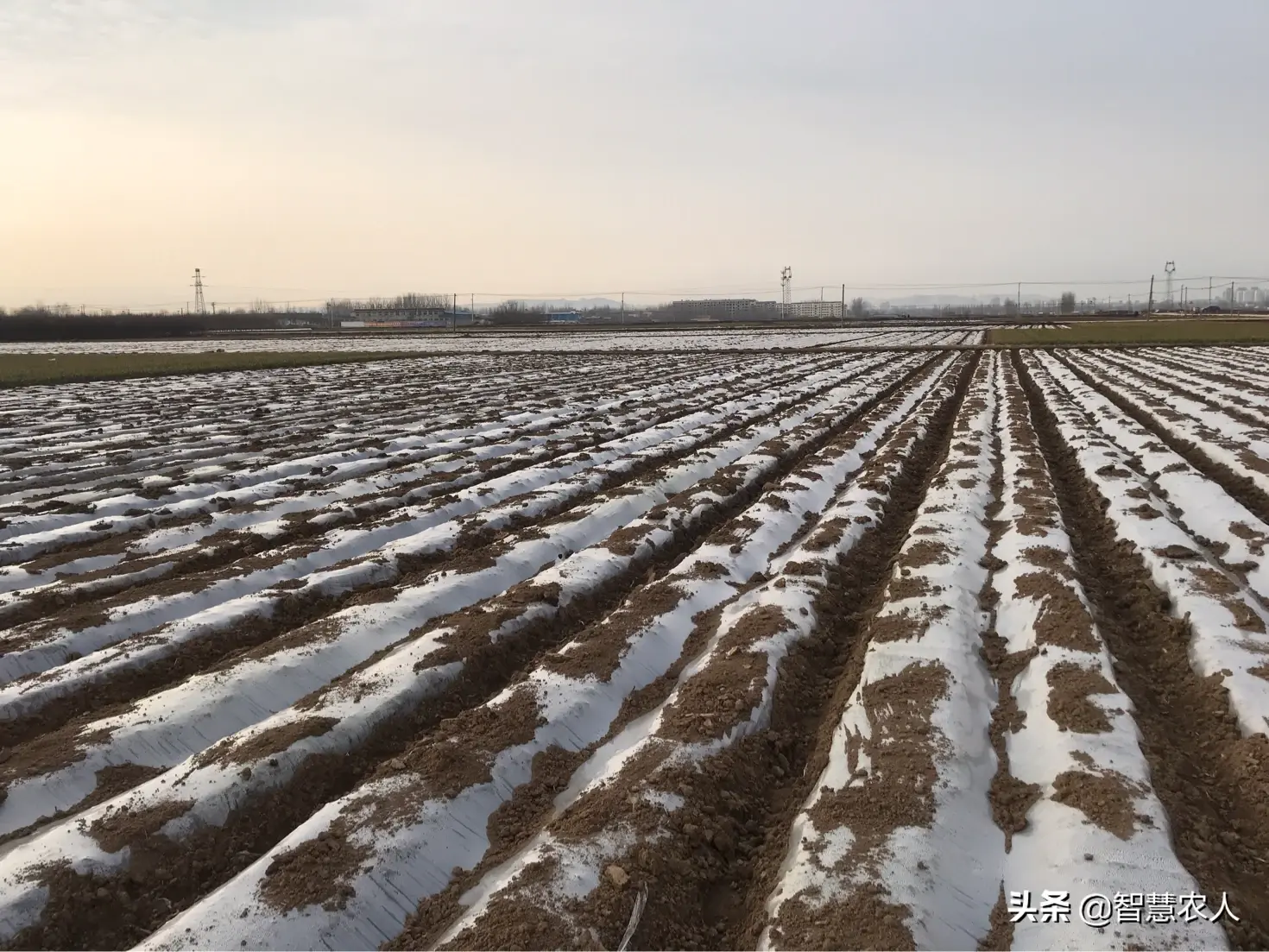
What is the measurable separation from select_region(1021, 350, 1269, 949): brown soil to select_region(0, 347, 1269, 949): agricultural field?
0.03 m

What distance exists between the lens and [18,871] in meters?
3.45

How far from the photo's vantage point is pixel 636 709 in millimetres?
5145

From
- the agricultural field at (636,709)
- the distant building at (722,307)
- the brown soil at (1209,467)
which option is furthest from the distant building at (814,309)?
the agricultural field at (636,709)

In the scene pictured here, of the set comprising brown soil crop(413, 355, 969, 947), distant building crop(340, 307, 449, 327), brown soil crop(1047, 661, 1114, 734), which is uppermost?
distant building crop(340, 307, 449, 327)

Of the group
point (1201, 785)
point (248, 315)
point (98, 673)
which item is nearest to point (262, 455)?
point (98, 673)

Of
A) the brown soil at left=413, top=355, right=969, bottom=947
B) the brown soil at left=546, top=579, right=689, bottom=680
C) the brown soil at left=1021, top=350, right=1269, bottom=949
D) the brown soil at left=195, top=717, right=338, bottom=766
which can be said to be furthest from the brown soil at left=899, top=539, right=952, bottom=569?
the brown soil at left=195, top=717, right=338, bottom=766

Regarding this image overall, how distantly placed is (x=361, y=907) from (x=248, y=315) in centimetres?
15351

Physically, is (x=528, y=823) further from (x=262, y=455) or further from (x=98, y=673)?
(x=262, y=455)

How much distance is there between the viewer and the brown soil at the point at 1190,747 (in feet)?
11.6

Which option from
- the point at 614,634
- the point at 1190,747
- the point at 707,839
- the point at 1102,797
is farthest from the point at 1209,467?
the point at 707,839

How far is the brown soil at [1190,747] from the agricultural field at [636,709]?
3 centimetres

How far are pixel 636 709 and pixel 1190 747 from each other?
135 inches

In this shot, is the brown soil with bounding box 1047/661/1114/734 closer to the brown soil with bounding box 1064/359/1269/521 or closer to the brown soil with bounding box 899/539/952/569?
the brown soil with bounding box 899/539/952/569

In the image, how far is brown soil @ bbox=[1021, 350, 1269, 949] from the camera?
11.6ft
